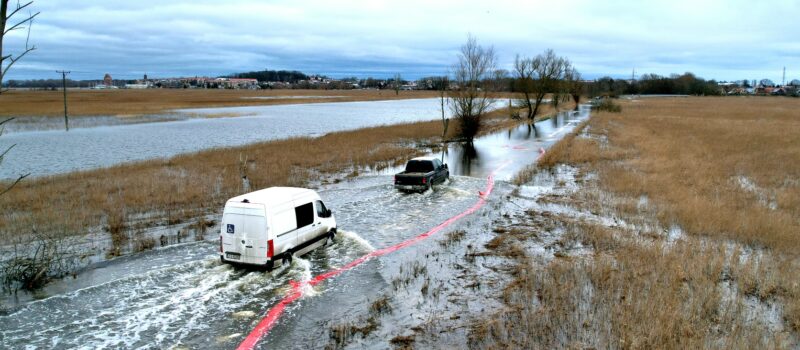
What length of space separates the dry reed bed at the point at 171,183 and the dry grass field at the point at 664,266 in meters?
13.6

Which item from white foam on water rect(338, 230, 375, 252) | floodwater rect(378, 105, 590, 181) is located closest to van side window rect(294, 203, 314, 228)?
white foam on water rect(338, 230, 375, 252)

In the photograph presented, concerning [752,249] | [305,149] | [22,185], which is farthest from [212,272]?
[305,149]

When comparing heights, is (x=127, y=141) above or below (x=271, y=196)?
below

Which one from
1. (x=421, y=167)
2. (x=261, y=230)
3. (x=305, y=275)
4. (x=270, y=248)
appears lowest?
(x=305, y=275)

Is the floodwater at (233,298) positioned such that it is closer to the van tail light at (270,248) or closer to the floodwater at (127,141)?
the van tail light at (270,248)

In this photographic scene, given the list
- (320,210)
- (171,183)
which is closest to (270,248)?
(320,210)

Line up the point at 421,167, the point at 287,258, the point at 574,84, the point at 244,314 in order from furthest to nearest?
1. the point at 574,84
2. the point at 421,167
3. the point at 287,258
4. the point at 244,314

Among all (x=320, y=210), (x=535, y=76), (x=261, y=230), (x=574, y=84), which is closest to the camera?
(x=261, y=230)

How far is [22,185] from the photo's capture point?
27062 millimetres

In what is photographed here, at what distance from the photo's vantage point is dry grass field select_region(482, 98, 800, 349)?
1058cm

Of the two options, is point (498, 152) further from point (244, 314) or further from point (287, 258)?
point (244, 314)

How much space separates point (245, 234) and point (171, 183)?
15189mm

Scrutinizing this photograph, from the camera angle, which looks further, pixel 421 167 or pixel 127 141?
pixel 127 141

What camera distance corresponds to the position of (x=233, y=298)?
12812 mm
